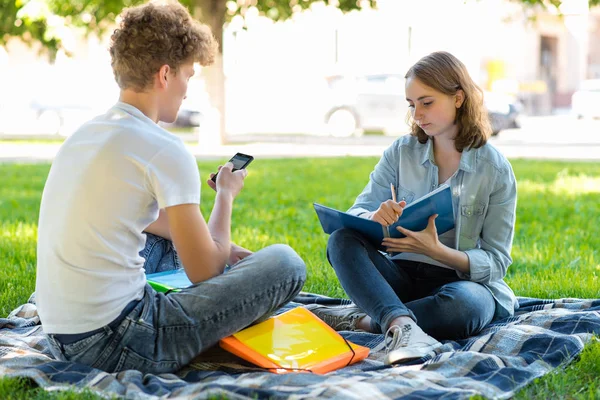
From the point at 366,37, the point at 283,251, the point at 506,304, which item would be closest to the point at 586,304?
the point at 506,304

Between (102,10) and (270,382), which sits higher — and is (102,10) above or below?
above

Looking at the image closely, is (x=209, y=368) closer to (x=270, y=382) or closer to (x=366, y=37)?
(x=270, y=382)

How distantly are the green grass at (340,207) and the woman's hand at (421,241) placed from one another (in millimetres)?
706

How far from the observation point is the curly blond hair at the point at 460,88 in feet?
11.3

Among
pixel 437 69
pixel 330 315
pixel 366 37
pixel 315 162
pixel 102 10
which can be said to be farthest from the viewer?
pixel 366 37

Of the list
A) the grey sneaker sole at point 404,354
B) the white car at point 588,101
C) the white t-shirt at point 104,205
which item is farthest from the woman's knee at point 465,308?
the white car at point 588,101

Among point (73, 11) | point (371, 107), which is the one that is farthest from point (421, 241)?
point (371, 107)

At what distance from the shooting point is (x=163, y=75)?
268cm

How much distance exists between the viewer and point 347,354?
9.99ft

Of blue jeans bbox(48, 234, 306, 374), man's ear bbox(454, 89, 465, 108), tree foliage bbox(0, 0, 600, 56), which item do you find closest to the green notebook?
blue jeans bbox(48, 234, 306, 374)

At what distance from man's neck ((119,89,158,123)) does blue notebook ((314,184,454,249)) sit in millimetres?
970

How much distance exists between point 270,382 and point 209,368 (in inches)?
14.9

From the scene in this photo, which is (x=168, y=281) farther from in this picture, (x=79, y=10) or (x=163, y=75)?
(x=79, y=10)

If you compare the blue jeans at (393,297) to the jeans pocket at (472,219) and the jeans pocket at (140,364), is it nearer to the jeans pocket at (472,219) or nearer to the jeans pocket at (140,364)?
the jeans pocket at (472,219)
